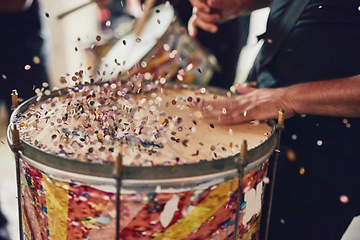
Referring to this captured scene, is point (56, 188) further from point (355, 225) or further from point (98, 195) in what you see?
point (355, 225)

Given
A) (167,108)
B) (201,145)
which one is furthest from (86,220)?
(167,108)

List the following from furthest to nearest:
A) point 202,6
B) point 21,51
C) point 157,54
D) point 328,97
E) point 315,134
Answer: point 21,51, point 157,54, point 202,6, point 315,134, point 328,97

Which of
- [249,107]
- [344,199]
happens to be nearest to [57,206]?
[249,107]

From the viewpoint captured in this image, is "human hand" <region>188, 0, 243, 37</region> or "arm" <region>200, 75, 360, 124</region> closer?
"arm" <region>200, 75, 360, 124</region>

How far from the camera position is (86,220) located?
816 mm

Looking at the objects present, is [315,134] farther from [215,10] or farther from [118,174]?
A: [118,174]

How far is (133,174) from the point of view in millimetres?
761

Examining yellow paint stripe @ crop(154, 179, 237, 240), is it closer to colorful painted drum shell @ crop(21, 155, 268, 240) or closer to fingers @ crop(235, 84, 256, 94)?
colorful painted drum shell @ crop(21, 155, 268, 240)

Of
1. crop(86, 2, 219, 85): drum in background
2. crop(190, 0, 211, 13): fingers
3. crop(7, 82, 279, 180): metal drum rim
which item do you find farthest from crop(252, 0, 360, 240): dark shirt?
crop(7, 82, 279, 180): metal drum rim

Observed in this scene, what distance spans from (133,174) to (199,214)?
182 millimetres

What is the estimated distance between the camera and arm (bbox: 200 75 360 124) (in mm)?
1077

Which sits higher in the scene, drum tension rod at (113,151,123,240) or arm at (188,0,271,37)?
arm at (188,0,271,37)

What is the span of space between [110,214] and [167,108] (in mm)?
453

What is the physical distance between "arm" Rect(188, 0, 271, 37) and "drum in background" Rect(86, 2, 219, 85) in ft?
0.49
